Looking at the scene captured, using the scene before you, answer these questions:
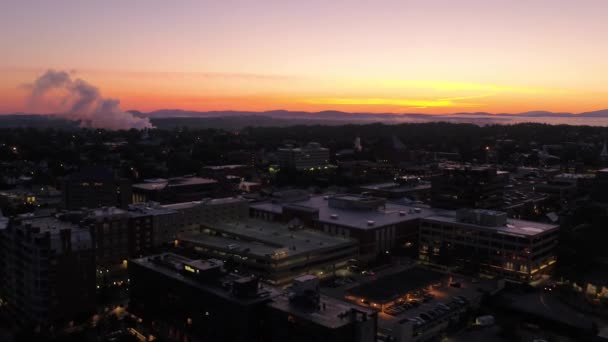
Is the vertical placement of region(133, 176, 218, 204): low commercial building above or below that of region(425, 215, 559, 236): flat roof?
below

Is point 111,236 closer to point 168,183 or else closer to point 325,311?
point 325,311

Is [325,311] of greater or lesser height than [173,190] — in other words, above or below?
above

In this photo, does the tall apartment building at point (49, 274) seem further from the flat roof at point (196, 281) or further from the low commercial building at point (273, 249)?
the low commercial building at point (273, 249)

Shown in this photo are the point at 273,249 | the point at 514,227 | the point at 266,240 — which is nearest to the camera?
the point at 273,249

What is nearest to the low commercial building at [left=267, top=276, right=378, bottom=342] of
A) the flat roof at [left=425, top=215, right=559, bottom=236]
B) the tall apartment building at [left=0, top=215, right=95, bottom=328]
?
the tall apartment building at [left=0, top=215, right=95, bottom=328]

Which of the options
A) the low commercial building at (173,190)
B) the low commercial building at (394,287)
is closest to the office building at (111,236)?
the low commercial building at (394,287)

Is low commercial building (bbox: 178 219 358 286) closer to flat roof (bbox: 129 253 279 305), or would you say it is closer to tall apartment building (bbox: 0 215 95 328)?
flat roof (bbox: 129 253 279 305)

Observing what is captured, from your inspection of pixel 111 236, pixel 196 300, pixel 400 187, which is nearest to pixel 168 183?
pixel 111 236
